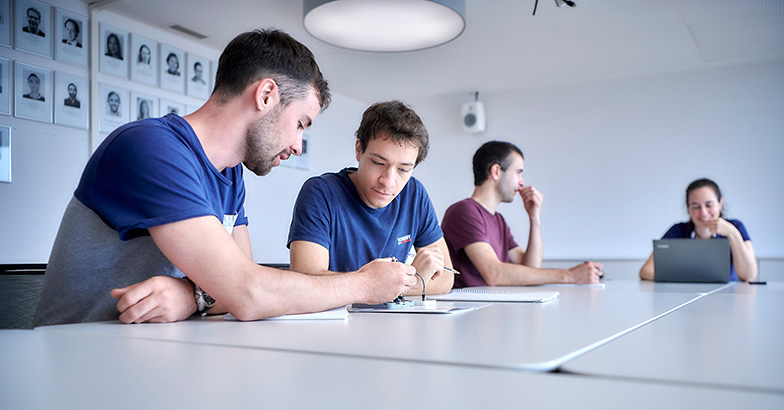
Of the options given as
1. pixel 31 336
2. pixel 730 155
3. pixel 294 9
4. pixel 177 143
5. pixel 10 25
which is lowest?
pixel 31 336

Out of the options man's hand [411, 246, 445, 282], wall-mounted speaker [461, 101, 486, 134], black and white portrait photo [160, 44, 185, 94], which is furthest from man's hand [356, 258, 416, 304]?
wall-mounted speaker [461, 101, 486, 134]

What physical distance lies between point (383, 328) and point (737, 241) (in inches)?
125

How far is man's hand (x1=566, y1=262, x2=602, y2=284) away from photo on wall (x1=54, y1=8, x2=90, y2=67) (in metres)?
3.05

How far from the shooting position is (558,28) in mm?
4047

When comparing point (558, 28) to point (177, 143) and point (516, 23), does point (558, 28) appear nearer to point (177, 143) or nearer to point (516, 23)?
point (516, 23)

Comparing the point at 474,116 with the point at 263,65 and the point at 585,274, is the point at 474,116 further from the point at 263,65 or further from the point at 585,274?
the point at 263,65

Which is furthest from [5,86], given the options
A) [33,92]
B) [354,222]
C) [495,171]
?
[495,171]

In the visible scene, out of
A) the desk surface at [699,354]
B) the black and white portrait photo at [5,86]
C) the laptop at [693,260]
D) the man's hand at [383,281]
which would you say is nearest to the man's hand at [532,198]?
the laptop at [693,260]

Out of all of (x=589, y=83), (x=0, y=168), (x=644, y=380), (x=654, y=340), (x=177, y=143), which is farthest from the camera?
(x=589, y=83)

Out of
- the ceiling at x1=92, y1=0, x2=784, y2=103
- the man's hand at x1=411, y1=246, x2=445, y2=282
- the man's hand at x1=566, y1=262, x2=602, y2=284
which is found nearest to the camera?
the man's hand at x1=411, y1=246, x2=445, y2=282

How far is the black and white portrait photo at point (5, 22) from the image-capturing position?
10.6 feet

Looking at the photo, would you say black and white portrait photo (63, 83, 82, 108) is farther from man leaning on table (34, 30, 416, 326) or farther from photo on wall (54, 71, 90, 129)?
man leaning on table (34, 30, 416, 326)

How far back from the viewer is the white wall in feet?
16.0

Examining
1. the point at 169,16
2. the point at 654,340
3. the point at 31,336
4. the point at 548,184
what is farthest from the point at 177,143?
the point at 548,184
